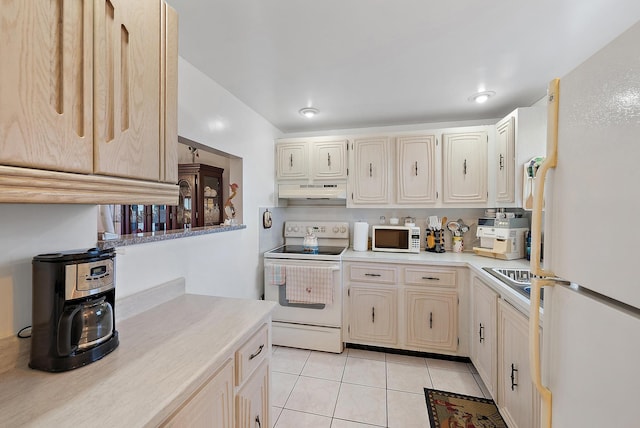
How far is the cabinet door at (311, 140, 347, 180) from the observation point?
2.89 meters

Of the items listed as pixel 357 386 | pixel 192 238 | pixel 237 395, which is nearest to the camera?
pixel 237 395

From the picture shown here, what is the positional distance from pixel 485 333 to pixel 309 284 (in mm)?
1456

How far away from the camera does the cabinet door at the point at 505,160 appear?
7.23 ft

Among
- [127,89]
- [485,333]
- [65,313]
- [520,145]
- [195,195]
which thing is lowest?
[485,333]

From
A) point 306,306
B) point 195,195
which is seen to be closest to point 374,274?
point 306,306

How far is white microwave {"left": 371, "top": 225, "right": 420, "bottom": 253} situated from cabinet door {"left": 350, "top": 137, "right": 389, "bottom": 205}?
0.32 metres

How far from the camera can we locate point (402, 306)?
249cm

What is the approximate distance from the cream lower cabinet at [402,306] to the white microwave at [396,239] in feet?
1.17

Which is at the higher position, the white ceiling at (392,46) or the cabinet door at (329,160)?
the white ceiling at (392,46)

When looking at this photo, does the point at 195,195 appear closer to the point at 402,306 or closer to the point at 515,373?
the point at 402,306

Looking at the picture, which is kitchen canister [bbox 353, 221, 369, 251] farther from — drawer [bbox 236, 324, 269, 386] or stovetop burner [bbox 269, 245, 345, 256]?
drawer [bbox 236, 324, 269, 386]

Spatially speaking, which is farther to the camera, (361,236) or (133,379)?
(361,236)

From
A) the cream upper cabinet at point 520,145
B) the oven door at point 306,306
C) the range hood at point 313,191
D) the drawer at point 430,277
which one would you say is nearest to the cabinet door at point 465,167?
the cream upper cabinet at point 520,145

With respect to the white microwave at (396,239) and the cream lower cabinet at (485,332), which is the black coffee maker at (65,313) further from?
the white microwave at (396,239)
